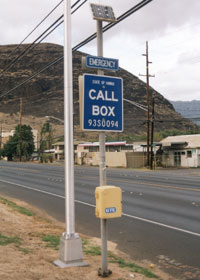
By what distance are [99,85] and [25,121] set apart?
536 feet

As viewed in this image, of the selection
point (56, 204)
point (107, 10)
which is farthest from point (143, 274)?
point (56, 204)

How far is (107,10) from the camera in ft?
20.2

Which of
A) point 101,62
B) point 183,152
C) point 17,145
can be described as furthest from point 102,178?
point 17,145

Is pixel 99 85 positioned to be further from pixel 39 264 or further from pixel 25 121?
pixel 25 121

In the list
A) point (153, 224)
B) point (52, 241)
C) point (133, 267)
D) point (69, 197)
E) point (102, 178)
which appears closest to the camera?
point (102, 178)

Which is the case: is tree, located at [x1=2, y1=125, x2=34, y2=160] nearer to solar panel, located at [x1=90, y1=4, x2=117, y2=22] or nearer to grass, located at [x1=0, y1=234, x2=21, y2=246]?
grass, located at [x1=0, y1=234, x2=21, y2=246]

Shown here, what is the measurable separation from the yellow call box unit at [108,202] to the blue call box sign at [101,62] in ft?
6.14

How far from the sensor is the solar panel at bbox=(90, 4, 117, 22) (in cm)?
598

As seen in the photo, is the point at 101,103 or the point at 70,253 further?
the point at 70,253

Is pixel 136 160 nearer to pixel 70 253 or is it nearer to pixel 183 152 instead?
pixel 183 152

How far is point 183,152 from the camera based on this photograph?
47.7 metres

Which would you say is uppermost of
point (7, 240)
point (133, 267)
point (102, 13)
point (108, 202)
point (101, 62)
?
point (102, 13)

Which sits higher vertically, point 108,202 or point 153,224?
point 108,202

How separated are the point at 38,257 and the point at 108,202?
2083mm
